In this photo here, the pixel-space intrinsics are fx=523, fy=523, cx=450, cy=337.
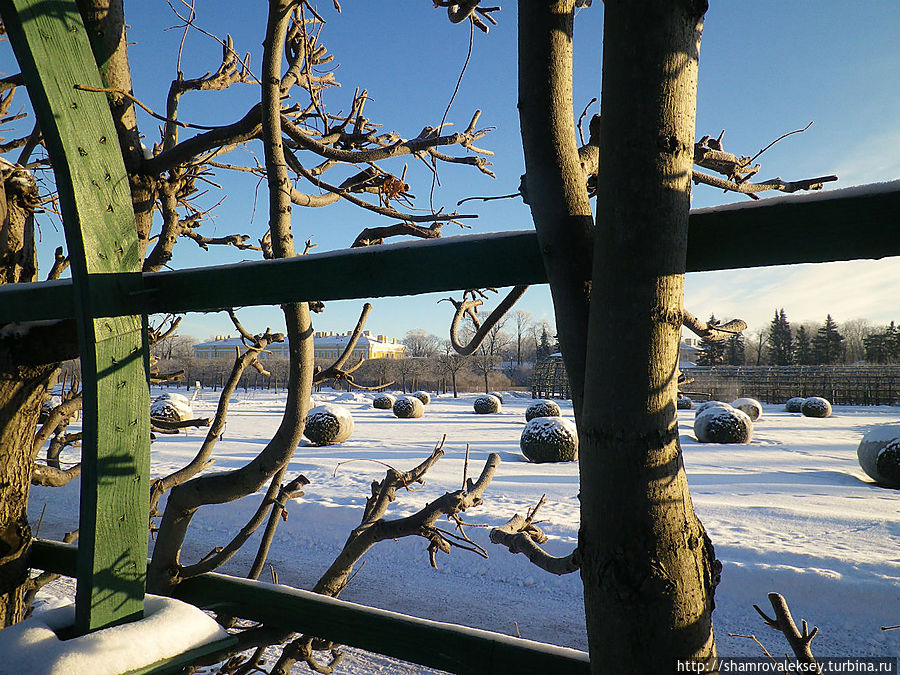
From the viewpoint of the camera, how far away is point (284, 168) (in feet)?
5.06

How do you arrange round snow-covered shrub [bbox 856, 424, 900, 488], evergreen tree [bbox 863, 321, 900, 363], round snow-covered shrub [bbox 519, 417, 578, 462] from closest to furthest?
round snow-covered shrub [bbox 856, 424, 900, 488]
round snow-covered shrub [bbox 519, 417, 578, 462]
evergreen tree [bbox 863, 321, 900, 363]

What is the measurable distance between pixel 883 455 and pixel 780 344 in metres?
29.2

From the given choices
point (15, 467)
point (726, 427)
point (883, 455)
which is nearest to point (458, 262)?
point (15, 467)

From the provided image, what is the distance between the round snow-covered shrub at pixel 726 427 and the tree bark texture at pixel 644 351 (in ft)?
42.8

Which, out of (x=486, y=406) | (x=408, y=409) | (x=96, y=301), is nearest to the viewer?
(x=96, y=301)

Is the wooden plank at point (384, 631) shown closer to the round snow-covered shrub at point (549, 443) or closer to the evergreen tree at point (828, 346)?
the round snow-covered shrub at point (549, 443)

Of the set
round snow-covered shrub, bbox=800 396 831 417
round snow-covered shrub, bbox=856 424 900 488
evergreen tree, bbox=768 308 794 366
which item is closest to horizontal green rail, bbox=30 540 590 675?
round snow-covered shrub, bbox=856 424 900 488

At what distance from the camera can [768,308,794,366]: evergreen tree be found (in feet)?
108

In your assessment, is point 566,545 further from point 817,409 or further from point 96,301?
point 817,409

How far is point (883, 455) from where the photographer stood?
25.7 ft

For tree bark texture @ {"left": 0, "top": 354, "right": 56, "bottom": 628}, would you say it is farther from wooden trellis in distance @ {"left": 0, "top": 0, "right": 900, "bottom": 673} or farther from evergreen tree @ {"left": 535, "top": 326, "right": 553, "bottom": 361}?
evergreen tree @ {"left": 535, "top": 326, "right": 553, "bottom": 361}

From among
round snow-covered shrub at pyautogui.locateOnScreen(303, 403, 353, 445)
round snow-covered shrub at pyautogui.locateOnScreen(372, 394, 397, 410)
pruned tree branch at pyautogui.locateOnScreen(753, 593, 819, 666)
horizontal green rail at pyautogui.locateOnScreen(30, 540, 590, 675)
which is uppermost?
pruned tree branch at pyautogui.locateOnScreen(753, 593, 819, 666)

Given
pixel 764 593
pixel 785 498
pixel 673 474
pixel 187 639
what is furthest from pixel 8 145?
pixel 785 498

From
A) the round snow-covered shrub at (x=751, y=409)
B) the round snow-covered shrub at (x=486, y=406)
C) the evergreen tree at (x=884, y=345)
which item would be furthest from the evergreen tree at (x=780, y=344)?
the round snow-covered shrub at (x=486, y=406)
